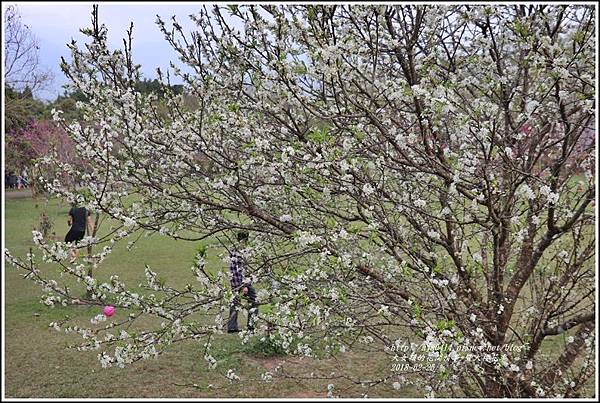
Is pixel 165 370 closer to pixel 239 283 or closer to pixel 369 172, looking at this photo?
pixel 239 283

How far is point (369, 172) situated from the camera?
3039 millimetres

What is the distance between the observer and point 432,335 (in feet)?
8.25

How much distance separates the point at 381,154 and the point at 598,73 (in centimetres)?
113

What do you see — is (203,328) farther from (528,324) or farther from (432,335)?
(528,324)

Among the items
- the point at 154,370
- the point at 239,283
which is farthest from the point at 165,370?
the point at 239,283

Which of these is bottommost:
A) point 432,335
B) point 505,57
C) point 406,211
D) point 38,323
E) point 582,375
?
point 38,323

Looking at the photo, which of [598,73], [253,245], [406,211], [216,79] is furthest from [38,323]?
[598,73]

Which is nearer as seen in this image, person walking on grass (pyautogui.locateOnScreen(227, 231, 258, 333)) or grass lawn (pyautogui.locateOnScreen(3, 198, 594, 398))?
person walking on grass (pyautogui.locateOnScreen(227, 231, 258, 333))

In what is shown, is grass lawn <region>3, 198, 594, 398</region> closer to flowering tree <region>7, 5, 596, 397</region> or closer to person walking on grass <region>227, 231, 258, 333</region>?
person walking on grass <region>227, 231, 258, 333</region>

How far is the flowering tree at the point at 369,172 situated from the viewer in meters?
2.81

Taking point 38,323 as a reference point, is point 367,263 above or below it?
above

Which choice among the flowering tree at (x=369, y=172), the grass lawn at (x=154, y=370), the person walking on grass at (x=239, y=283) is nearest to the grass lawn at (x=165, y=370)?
the grass lawn at (x=154, y=370)

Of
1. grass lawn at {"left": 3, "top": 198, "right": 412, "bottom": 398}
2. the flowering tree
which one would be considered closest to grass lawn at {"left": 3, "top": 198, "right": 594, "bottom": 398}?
grass lawn at {"left": 3, "top": 198, "right": 412, "bottom": 398}

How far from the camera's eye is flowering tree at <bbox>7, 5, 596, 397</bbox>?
2.81 metres
